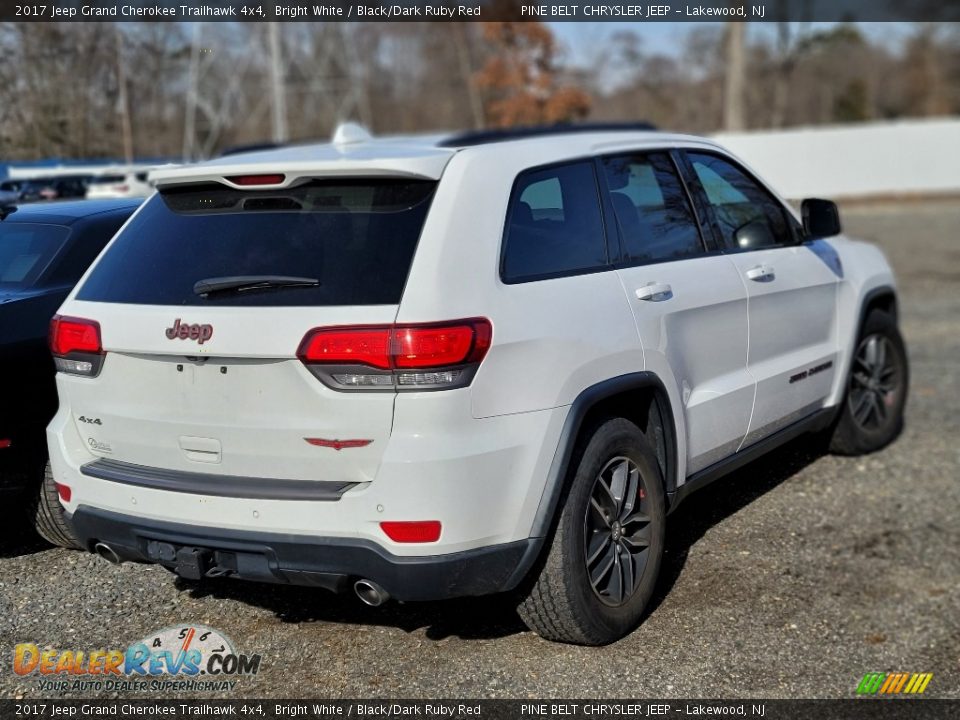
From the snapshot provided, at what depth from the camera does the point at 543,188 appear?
13.1 feet

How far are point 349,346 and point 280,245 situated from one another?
20.5 inches

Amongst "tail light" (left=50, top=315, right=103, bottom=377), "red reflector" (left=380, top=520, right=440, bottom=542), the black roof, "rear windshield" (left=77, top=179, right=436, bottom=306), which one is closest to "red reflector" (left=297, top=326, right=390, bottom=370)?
"rear windshield" (left=77, top=179, right=436, bottom=306)

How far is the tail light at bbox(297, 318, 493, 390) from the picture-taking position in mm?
3275

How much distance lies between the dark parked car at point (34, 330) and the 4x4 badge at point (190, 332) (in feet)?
3.99

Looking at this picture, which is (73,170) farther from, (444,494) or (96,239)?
(444,494)

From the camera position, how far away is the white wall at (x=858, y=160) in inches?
1266

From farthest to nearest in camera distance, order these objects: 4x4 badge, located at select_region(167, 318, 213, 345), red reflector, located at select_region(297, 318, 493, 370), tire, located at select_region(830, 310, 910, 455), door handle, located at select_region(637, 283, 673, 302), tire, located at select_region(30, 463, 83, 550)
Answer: tire, located at select_region(830, 310, 910, 455) < tire, located at select_region(30, 463, 83, 550) < door handle, located at select_region(637, 283, 673, 302) < 4x4 badge, located at select_region(167, 318, 213, 345) < red reflector, located at select_region(297, 318, 493, 370)

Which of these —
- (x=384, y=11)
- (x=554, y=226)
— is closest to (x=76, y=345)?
(x=554, y=226)

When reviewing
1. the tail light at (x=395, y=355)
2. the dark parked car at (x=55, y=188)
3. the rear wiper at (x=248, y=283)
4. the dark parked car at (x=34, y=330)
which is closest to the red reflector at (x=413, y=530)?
the tail light at (x=395, y=355)

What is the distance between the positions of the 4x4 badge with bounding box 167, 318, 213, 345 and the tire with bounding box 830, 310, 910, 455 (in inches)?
149

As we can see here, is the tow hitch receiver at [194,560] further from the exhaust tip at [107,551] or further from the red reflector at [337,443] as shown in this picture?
the red reflector at [337,443]

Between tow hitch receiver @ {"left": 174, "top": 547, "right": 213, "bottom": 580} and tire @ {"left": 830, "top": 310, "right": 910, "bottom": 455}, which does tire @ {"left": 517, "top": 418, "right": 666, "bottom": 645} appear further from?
tire @ {"left": 830, "top": 310, "right": 910, "bottom": 455}

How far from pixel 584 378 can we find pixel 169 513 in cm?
146

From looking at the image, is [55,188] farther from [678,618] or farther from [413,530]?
[678,618]
